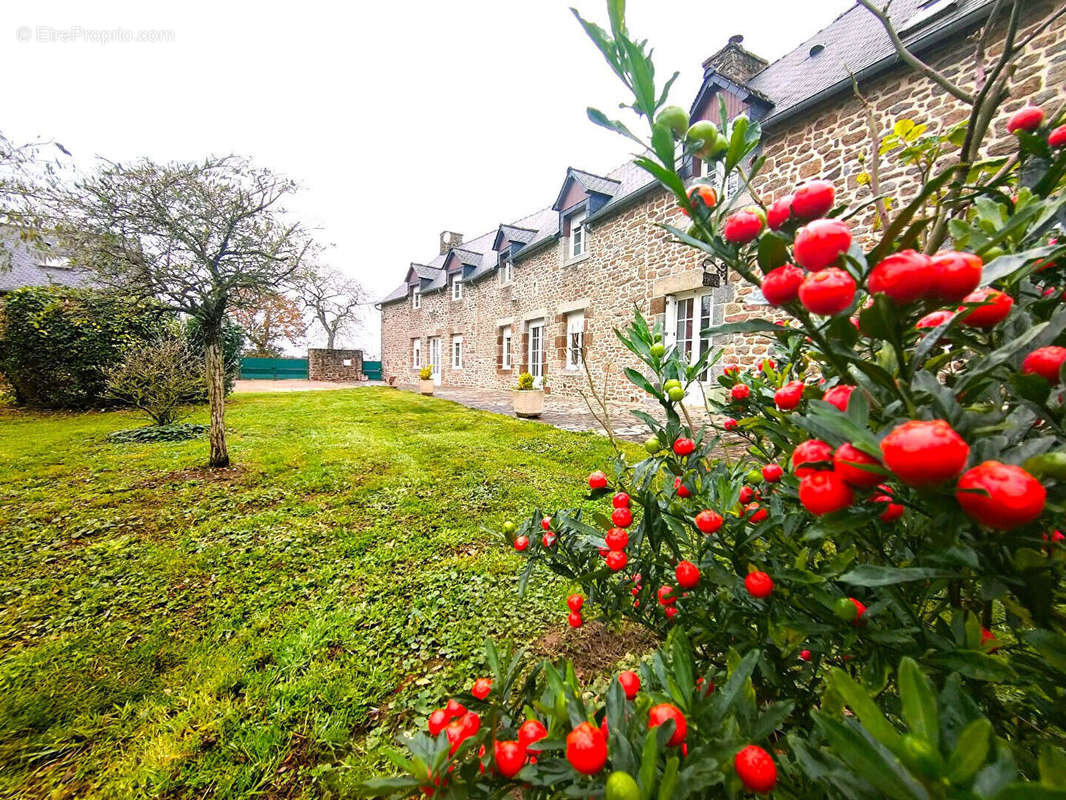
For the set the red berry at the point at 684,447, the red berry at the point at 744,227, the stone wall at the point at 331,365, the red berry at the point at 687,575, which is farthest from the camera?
the stone wall at the point at 331,365

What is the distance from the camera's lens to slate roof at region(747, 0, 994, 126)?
4.16 metres

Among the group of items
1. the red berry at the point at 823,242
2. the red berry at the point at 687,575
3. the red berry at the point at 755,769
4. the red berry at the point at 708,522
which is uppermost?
the red berry at the point at 823,242

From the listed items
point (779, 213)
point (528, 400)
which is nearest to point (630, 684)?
point (779, 213)

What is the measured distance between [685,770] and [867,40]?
8.08 metres

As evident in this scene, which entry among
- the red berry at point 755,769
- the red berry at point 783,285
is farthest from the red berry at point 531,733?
the red berry at point 783,285

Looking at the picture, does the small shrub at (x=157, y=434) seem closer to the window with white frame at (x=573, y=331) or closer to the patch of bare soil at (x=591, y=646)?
the patch of bare soil at (x=591, y=646)

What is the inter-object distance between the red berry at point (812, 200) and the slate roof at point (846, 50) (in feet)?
18.6

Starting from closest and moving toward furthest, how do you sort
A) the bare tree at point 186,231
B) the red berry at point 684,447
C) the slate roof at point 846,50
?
the red berry at point 684,447 < the bare tree at point 186,231 < the slate roof at point 846,50

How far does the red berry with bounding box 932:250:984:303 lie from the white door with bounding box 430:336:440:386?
1815 cm

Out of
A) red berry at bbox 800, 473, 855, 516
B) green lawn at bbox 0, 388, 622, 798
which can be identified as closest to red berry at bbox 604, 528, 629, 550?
red berry at bbox 800, 473, 855, 516

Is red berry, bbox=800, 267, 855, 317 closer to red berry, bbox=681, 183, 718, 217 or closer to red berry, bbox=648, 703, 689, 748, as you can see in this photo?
red berry, bbox=681, 183, 718, 217

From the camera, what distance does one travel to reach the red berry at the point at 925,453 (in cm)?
39

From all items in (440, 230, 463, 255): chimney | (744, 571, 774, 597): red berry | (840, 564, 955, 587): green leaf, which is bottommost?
(744, 571, 774, 597): red berry

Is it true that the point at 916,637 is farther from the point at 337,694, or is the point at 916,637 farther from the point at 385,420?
the point at 385,420
